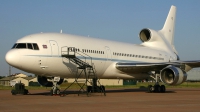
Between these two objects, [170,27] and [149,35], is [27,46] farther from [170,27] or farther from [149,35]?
[170,27]

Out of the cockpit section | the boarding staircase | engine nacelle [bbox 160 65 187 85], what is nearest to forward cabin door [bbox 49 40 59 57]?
the boarding staircase

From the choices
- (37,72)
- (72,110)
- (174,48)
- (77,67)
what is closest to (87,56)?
(77,67)

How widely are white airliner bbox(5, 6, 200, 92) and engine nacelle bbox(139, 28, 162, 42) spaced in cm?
11

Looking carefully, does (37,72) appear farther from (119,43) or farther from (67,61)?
(119,43)

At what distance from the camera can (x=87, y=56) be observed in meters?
25.0

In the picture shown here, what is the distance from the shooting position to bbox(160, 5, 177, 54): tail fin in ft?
129

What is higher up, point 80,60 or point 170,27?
point 170,27

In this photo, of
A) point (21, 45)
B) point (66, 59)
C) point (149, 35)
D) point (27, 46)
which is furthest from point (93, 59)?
point (149, 35)

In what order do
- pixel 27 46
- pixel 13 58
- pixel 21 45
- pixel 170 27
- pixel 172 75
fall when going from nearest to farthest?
pixel 13 58 → pixel 27 46 → pixel 21 45 → pixel 172 75 → pixel 170 27

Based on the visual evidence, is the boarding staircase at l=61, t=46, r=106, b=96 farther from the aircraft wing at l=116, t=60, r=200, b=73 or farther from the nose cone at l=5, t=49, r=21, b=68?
the nose cone at l=5, t=49, r=21, b=68

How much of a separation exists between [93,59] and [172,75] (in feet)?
21.2

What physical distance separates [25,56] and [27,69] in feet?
2.90

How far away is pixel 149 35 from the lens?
118ft

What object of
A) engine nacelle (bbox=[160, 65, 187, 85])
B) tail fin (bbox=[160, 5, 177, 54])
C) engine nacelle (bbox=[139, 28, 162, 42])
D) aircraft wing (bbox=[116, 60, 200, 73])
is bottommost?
engine nacelle (bbox=[160, 65, 187, 85])
